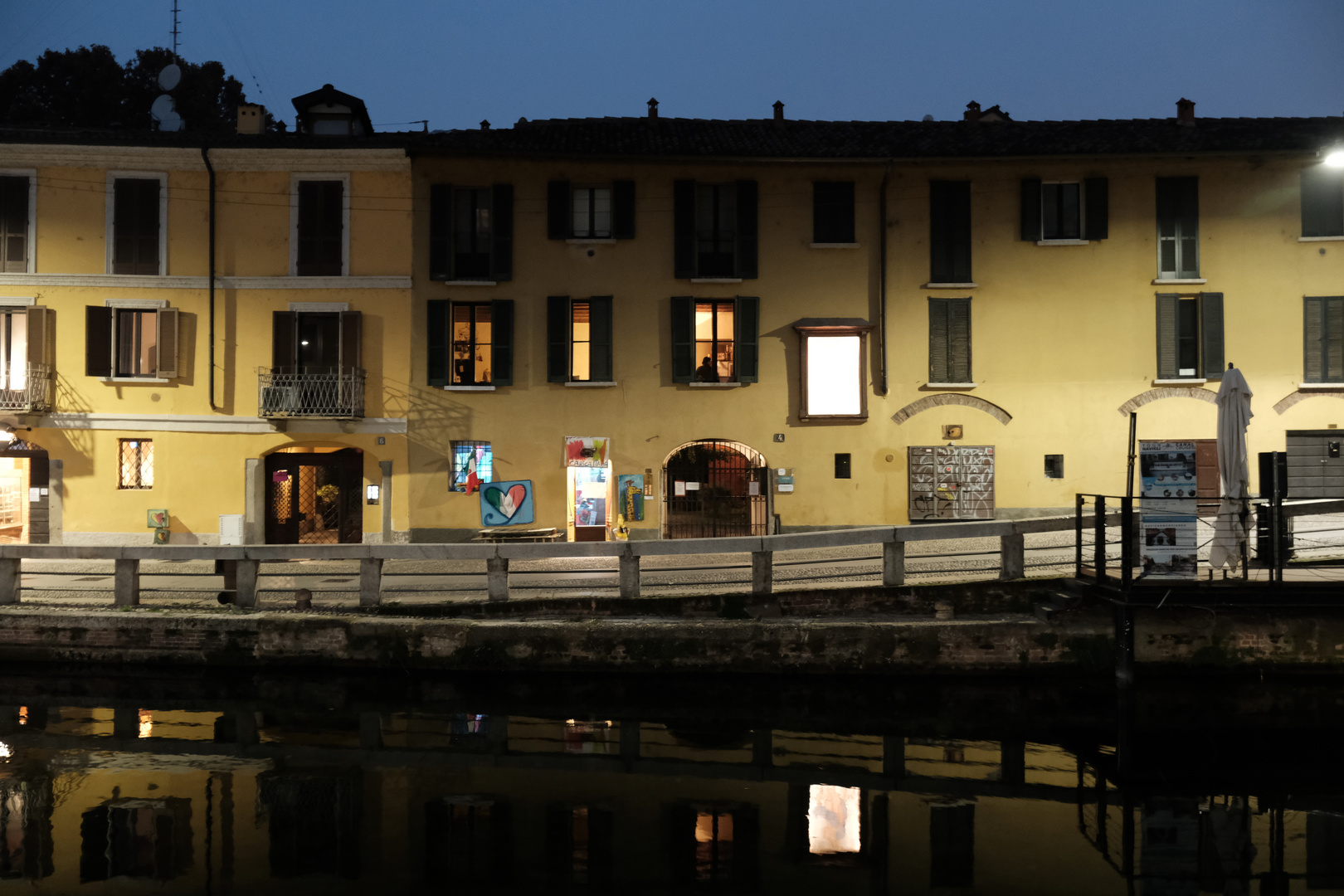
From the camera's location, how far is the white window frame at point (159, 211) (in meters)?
19.6

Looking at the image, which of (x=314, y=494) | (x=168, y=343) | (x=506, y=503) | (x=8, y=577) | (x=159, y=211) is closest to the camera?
(x=8, y=577)

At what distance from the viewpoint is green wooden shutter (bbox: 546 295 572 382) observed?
65.1ft

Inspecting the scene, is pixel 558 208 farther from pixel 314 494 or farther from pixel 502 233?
pixel 314 494

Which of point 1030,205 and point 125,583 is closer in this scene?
point 125,583

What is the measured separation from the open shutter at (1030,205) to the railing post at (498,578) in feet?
46.8

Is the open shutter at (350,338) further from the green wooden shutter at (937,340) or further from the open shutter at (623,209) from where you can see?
the green wooden shutter at (937,340)

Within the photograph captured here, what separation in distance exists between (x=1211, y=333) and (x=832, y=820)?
16871 mm

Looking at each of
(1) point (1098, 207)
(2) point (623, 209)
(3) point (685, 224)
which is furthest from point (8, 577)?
(1) point (1098, 207)

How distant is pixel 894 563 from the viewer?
1098 cm

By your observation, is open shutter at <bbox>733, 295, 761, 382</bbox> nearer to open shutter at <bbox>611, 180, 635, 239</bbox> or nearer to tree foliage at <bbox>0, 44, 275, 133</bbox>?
open shutter at <bbox>611, 180, 635, 239</bbox>

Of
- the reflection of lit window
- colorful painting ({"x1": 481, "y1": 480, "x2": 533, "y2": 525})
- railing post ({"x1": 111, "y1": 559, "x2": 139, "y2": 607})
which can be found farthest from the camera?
colorful painting ({"x1": 481, "y1": 480, "x2": 533, "y2": 525})

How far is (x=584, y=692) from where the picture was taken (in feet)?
34.4

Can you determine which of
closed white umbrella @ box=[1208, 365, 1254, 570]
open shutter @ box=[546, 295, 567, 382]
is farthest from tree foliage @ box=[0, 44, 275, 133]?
closed white umbrella @ box=[1208, 365, 1254, 570]

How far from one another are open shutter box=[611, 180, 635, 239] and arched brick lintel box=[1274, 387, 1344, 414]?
47.5ft
